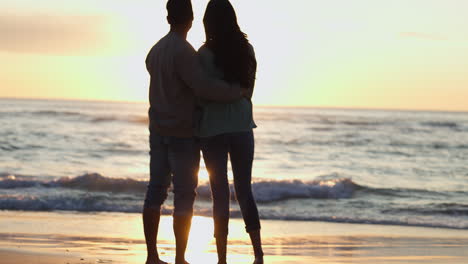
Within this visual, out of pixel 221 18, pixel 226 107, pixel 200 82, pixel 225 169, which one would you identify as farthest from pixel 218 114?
pixel 221 18

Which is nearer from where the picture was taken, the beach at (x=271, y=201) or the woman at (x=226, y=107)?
the woman at (x=226, y=107)

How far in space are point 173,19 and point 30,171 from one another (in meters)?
12.1

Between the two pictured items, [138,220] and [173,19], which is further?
[138,220]

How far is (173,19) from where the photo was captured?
448cm

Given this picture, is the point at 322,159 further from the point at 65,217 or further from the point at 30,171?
the point at 65,217

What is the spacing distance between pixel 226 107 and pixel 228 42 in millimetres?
400

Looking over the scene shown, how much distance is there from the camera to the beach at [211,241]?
583cm

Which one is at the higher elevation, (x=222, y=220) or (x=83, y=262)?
(x=222, y=220)

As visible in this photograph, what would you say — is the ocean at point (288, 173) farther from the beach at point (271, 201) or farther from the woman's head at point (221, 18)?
the woman's head at point (221, 18)

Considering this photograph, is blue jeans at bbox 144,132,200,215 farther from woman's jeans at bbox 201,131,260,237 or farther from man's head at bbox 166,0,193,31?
man's head at bbox 166,0,193,31

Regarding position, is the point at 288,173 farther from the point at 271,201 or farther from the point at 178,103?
the point at 178,103

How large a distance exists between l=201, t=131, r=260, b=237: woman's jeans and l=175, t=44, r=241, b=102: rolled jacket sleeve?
0.25 metres

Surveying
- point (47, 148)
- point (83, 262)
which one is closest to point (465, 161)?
point (47, 148)

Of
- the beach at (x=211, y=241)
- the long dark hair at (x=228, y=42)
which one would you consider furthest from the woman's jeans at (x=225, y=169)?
the beach at (x=211, y=241)
